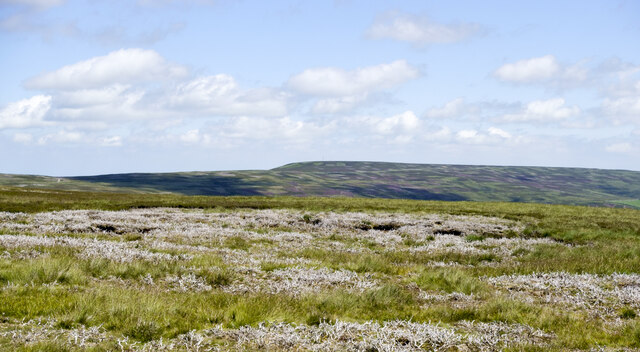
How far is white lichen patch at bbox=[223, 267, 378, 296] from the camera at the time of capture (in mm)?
10891

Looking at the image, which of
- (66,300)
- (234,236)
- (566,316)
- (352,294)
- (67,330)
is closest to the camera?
(67,330)

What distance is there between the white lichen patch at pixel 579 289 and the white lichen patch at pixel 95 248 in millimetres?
10621

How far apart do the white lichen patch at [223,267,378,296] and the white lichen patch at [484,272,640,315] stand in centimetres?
424

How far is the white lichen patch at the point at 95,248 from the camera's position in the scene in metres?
13.6

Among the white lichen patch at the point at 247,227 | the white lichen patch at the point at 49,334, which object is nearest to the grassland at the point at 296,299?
the white lichen patch at the point at 49,334

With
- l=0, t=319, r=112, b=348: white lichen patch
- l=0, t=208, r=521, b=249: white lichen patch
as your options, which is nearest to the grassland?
l=0, t=319, r=112, b=348: white lichen patch

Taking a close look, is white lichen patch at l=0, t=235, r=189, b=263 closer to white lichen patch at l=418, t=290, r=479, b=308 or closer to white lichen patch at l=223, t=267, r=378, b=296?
white lichen patch at l=223, t=267, r=378, b=296

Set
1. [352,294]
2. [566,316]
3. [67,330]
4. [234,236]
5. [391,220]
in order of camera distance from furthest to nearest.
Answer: [391,220]
[234,236]
[352,294]
[566,316]
[67,330]

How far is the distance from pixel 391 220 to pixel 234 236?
49.9 feet

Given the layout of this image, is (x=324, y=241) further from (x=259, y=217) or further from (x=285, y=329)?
(x=285, y=329)

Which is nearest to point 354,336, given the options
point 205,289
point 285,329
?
point 285,329

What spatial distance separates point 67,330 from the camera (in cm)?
685

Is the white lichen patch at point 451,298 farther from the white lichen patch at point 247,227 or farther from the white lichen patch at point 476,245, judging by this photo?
the white lichen patch at point 247,227

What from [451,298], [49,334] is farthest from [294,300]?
[49,334]
